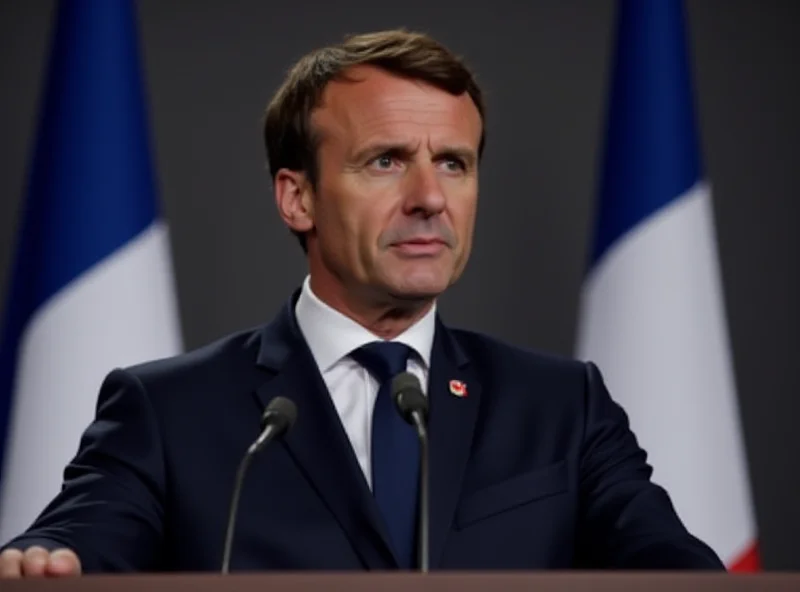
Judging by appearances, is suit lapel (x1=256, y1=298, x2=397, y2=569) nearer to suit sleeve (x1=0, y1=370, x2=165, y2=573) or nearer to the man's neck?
the man's neck

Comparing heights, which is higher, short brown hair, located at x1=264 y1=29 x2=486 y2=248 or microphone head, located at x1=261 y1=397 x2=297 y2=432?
short brown hair, located at x1=264 y1=29 x2=486 y2=248

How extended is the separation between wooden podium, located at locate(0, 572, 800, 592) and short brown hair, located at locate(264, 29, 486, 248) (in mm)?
1112

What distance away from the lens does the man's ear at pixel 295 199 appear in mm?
2402

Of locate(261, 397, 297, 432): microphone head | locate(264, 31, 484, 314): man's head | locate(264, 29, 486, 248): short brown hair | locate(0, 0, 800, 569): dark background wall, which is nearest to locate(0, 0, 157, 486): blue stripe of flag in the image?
locate(0, 0, 800, 569): dark background wall

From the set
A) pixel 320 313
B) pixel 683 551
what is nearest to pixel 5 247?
pixel 320 313

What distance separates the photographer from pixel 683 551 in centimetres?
196

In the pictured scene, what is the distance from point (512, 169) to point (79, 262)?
1.13 metres

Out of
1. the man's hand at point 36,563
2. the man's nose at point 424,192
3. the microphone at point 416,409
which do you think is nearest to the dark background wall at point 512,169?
the man's nose at point 424,192

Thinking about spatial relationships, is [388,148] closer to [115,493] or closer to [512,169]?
[115,493]

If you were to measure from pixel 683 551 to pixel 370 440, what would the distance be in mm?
482

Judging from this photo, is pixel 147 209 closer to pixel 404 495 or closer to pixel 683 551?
pixel 404 495

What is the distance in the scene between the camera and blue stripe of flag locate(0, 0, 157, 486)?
3266 millimetres

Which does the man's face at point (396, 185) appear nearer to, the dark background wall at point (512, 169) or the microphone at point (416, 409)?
the microphone at point (416, 409)

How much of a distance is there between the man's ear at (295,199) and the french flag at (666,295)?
112 centimetres
